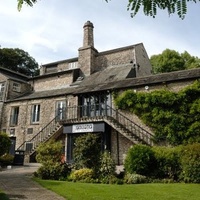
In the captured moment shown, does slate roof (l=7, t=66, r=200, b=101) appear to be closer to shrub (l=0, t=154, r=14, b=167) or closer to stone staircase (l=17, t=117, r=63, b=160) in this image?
stone staircase (l=17, t=117, r=63, b=160)

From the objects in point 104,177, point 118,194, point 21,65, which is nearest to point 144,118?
point 104,177

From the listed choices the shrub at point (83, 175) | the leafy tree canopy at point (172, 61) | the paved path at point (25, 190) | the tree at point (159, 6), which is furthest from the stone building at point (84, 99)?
the tree at point (159, 6)

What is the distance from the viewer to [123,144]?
19.0 m

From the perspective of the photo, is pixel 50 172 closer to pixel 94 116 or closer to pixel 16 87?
pixel 94 116

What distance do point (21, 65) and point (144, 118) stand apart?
1651 inches

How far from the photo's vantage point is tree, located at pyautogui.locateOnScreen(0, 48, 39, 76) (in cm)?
5122

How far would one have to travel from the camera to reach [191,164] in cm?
1207

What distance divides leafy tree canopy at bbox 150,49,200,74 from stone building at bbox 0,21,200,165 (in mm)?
8573

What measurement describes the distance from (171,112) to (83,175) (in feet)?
26.2

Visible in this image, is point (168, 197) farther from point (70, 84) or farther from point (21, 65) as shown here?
point (21, 65)

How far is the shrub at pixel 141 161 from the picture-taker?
1323 centimetres

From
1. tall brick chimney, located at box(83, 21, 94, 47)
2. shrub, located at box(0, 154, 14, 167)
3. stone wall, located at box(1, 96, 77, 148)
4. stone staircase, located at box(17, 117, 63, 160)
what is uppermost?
tall brick chimney, located at box(83, 21, 94, 47)

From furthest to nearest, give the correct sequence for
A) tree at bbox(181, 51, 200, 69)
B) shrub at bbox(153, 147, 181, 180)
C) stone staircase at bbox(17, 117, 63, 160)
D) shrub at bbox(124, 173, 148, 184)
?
tree at bbox(181, 51, 200, 69) < stone staircase at bbox(17, 117, 63, 160) < shrub at bbox(153, 147, 181, 180) < shrub at bbox(124, 173, 148, 184)

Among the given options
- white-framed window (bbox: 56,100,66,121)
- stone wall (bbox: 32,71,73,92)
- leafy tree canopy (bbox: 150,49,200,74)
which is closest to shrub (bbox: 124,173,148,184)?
white-framed window (bbox: 56,100,66,121)
